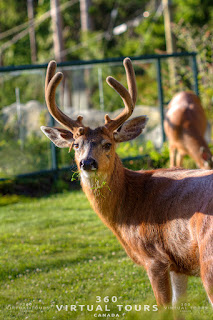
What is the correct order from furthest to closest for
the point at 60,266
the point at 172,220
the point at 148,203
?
the point at 60,266
the point at 148,203
the point at 172,220

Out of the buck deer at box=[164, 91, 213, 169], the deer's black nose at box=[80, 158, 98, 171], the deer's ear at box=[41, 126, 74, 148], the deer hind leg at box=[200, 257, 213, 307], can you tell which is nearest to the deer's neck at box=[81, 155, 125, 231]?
the deer's black nose at box=[80, 158, 98, 171]

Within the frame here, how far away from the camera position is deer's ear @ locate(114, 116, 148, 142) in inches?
194

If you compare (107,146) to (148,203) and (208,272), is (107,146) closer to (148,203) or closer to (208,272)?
(148,203)

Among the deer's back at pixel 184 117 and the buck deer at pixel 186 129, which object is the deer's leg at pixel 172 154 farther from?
the deer's back at pixel 184 117

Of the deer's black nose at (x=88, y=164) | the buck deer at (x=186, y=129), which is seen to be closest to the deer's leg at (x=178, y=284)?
the deer's black nose at (x=88, y=164)

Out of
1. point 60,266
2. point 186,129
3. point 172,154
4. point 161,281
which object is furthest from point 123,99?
point 172,154

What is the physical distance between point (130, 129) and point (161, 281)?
168cm

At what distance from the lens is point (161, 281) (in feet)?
13.5

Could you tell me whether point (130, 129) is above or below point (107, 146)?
above

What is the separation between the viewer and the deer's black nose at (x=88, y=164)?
4250 mm

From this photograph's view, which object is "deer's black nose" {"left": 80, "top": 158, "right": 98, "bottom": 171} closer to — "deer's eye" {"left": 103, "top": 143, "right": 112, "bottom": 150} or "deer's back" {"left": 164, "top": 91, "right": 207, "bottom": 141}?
"deer's eye" {"left": 103, "top": 143, "right": 112, "bottom": 150}

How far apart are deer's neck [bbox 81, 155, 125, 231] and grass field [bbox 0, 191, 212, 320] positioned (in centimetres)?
72

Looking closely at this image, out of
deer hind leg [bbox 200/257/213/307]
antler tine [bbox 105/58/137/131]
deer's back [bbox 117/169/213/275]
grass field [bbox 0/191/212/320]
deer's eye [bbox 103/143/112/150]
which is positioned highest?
antler tine [bbox 105/58/137/131]

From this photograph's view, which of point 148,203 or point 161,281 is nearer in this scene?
point 161,281
